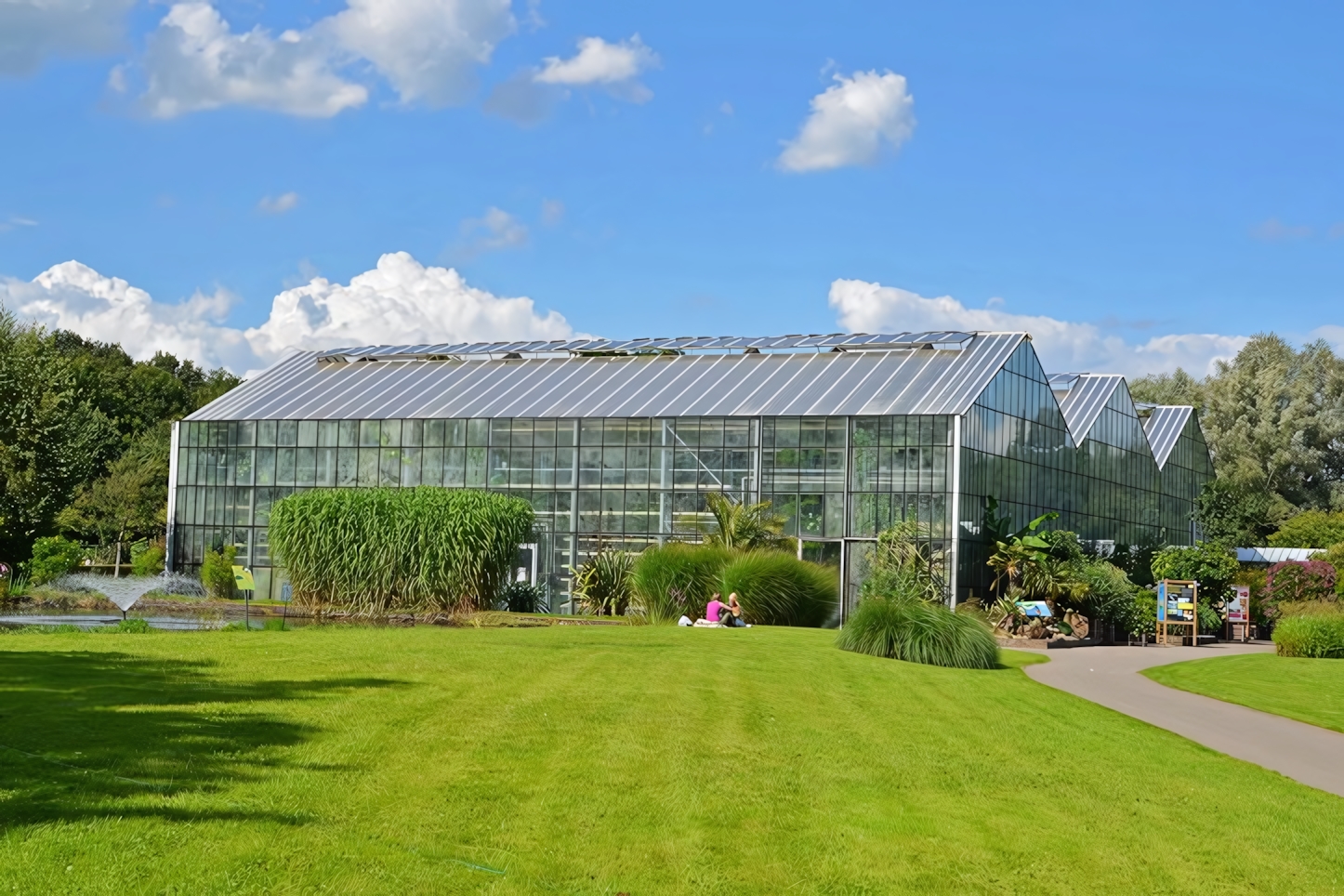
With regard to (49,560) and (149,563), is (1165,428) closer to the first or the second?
(149,563)

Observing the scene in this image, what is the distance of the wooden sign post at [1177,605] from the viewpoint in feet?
108

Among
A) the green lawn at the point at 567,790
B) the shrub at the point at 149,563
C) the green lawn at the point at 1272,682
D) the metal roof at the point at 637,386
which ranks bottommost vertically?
the green lawn at the point at 1272,682

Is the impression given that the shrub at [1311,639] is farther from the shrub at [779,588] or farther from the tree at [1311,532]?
the tree at [1311,532]

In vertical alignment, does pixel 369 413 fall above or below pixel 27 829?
above

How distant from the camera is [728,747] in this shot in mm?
10766

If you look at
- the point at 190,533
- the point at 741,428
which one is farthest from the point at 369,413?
the point at 741,428

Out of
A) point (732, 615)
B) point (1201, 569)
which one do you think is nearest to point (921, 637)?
point (732, 615)

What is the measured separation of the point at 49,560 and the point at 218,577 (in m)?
5.43

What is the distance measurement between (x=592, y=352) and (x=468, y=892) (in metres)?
38.2

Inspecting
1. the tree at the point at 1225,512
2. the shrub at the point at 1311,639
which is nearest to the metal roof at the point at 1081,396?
the tree at the point at 1225,512

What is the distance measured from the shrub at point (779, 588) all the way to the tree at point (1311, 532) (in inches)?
1383

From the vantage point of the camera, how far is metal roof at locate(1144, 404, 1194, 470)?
167 ft

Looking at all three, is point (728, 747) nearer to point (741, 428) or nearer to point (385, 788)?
point (385, 788)

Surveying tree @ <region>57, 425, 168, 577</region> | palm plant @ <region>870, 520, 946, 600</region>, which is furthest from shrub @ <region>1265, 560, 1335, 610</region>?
tree @ <region>57, 425, 168, 577</region>
